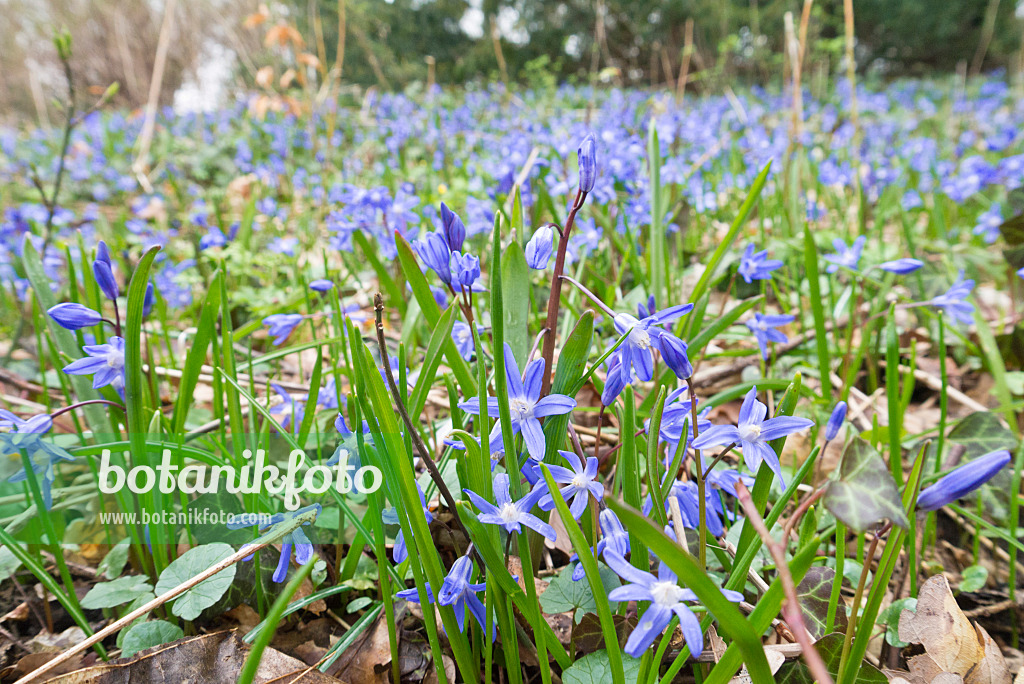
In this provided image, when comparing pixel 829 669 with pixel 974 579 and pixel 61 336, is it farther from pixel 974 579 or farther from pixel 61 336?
pixel 61 336

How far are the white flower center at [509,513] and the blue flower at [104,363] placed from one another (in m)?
0.74

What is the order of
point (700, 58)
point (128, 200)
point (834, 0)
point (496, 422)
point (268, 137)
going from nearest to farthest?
point (496, 422) < point (128, 200) < point (268, 137) < point (700, 58) < point (834, 0)

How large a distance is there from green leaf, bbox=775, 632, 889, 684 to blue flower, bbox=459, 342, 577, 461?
0.49m

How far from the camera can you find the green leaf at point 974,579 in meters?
1.19

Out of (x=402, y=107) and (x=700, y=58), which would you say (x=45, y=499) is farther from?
(x=700, y=58)

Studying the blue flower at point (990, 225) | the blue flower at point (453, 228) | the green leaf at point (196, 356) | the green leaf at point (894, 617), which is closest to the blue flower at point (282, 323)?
the green leaf at point (196, 356)

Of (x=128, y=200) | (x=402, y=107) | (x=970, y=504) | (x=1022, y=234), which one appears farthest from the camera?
(x=402, y=107)

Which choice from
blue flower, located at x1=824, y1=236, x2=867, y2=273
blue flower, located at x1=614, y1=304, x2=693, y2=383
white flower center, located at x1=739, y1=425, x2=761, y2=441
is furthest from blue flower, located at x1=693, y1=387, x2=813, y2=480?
blue flower, located at x1=824, y1=236, x2=867, y2=273

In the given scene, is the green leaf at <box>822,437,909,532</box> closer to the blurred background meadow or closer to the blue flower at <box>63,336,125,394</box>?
the blurred background meadow

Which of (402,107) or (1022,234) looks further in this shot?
(402,107)

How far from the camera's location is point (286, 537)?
1030 mm

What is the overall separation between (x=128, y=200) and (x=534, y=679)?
19.3 feet

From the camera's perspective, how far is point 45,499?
1.08m

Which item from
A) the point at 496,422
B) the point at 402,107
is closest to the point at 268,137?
the point at 402,107
